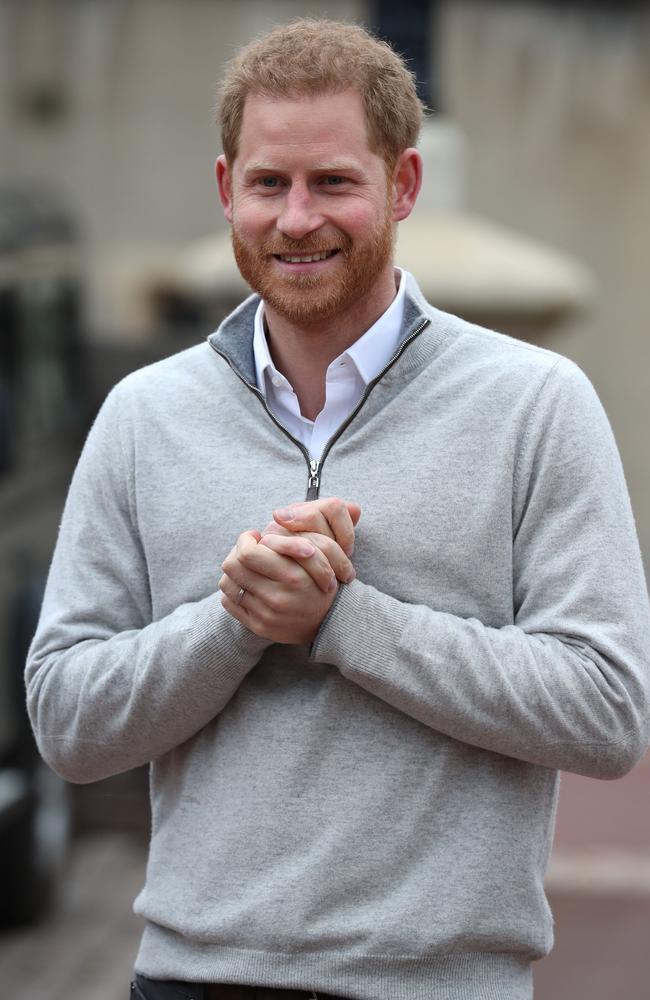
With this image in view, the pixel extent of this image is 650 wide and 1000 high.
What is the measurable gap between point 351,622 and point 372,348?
457mm

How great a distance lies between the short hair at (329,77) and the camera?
245cm

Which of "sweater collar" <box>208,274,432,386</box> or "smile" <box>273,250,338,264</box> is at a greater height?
"smile" <box>273,250,338,264</box>

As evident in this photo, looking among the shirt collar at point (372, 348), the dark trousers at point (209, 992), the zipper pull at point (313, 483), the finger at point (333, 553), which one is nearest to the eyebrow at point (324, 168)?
the shirt collar at point (372, 348)

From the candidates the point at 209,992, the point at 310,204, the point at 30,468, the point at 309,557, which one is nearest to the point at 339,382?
the point at 310,204

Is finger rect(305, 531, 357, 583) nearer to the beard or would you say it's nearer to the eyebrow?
the beard

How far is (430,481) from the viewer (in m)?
2.45

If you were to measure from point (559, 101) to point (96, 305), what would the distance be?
5313mm

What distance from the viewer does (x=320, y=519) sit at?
2.33 m

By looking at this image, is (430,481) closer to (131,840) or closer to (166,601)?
(166,601)

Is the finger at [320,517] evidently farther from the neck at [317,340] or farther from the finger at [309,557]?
the neck at [317,340]

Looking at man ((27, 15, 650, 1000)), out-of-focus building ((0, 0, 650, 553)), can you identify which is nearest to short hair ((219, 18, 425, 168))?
man ((27, 15, 650, 1000))

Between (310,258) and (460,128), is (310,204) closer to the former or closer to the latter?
(310,258)

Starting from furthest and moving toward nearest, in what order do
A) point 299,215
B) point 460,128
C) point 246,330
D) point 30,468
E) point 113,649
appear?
1. point 460,128
2. point 30,468
3. point 246,330
4. point 113,649
5. point 299,215

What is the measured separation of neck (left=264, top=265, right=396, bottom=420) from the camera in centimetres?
258
